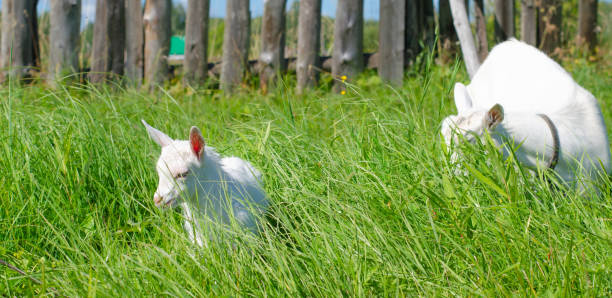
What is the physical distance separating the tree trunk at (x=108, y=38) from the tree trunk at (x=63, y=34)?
195mm

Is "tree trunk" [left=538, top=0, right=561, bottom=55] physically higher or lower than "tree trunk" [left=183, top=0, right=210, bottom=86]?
higher

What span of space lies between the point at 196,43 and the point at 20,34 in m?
1.73

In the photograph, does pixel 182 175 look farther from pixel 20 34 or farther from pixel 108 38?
pixel 20 34

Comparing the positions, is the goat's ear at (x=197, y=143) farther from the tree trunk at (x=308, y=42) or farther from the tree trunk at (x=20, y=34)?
the tree trunk at (x=20, y=34)

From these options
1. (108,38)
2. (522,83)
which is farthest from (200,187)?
(108,38)

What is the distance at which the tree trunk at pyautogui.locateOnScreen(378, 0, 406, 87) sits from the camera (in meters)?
5.22

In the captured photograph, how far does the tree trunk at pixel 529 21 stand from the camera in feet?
20.7

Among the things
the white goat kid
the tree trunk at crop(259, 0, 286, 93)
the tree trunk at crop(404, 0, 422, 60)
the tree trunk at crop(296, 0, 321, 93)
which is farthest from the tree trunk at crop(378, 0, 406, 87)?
the white goat kid

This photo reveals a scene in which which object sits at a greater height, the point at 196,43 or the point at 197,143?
the point at 196,43

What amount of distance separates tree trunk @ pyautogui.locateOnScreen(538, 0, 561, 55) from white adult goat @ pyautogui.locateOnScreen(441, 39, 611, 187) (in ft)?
10.1

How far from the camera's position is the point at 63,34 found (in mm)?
4973

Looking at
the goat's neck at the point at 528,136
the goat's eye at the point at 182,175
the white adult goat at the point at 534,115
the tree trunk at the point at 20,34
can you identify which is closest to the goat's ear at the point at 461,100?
the white adult goat at the point at 534,115

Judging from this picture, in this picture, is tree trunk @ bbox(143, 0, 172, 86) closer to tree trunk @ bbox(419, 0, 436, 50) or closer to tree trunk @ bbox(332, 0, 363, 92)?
tree trunk @ bbox(332, 0, 363, 92)

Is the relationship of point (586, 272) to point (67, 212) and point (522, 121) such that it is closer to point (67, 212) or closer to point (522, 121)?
point (522, 121)
